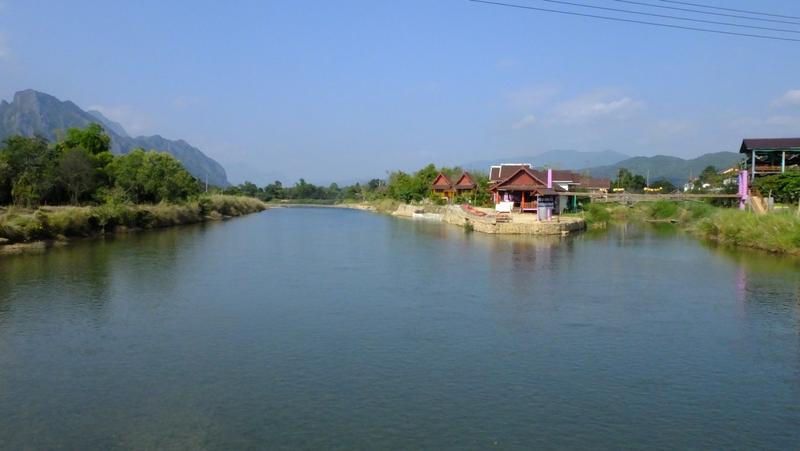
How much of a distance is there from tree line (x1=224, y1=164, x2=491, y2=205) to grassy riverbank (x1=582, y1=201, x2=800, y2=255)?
11707mm

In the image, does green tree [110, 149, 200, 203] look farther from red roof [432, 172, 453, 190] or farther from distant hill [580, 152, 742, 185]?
distant hill [580, 152, 742, 185]

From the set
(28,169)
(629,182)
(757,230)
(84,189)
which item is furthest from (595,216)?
(629,182)

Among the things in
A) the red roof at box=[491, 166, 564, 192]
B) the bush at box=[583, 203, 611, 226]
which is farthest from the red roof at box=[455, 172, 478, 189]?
the red roof at box=[491, 166, 564, 192]

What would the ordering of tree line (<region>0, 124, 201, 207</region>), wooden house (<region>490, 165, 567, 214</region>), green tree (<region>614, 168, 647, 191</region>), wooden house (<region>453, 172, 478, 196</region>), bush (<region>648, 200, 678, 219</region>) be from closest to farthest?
tree line (<region>0, 124, 201, 207</region>) → wooden house (<region>490, 165, 567, 214</region>) → bush (<region>648, 200, 678, 219</region>) → wooden house (<region>453, 172, 478, 196</region>) → green tree (<region>614, 168, 647, 191</region>)

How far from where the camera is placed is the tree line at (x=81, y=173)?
2522 cm

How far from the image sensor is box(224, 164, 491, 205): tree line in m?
52.3

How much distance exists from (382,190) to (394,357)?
67217mm

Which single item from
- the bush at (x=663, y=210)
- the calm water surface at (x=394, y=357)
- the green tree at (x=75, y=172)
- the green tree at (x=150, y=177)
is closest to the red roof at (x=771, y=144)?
the bush at (x=663, y=210)

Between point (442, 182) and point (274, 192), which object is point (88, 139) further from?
point (274, 192)

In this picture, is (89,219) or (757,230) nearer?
(757,230)

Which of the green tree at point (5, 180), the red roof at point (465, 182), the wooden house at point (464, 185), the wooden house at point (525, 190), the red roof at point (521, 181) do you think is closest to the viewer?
the green tree at point (5, 180)

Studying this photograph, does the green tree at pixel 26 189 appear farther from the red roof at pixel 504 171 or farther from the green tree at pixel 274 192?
the green tree at pixel 274 192

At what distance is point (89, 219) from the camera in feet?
81.3

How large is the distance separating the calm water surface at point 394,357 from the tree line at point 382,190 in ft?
91.0
